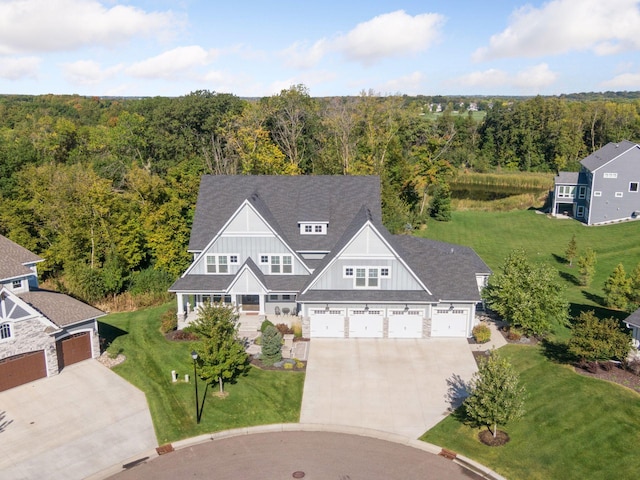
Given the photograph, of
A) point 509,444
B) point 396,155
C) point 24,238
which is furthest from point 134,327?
point 396,155

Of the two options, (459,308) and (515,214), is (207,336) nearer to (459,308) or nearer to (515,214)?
(459,308)

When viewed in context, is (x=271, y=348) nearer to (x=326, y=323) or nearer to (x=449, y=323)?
(x=326, y=323)

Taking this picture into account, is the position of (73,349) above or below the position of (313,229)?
below

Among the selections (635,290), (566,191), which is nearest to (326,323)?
(635,290)

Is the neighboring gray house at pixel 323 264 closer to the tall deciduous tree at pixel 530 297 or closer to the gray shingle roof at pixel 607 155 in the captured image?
the tall deciduous tree at pixel 530 297

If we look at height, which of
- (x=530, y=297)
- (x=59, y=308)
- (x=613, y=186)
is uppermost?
(x=613, y=186)

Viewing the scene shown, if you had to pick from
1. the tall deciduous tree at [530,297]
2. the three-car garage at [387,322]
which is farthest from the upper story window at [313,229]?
the tall deciduous tree at [530,297]
